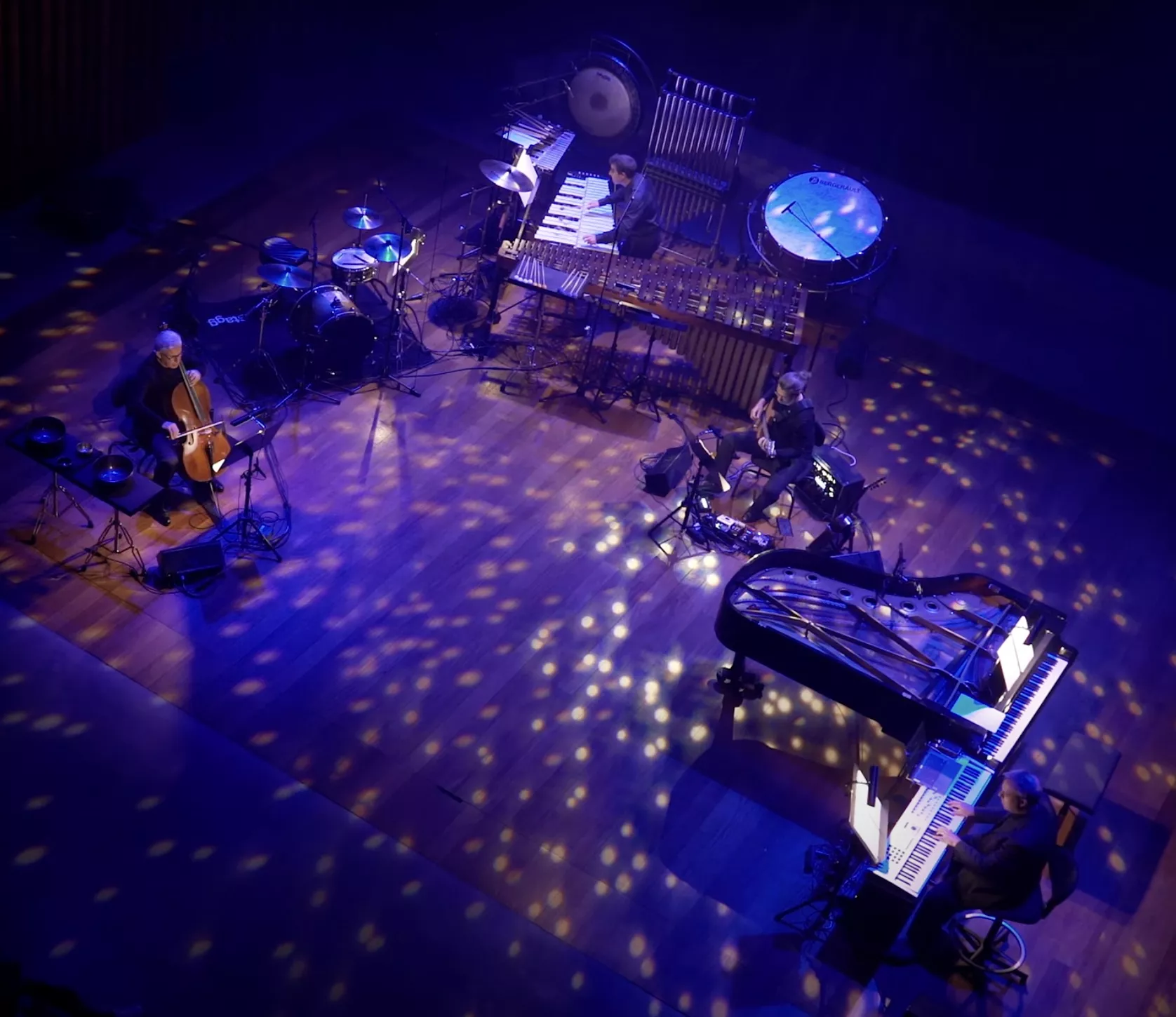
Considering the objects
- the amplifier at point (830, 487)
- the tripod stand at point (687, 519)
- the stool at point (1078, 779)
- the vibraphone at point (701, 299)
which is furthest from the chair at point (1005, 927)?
the vibraphone at point (701, 299)

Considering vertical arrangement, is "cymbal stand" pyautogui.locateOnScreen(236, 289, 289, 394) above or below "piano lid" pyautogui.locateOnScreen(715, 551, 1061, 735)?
below

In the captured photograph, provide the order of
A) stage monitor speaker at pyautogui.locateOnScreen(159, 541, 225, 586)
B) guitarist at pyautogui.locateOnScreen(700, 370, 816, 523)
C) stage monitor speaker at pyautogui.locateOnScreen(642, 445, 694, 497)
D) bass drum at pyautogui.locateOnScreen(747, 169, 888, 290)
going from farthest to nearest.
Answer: bass drum at pyautogui.locateOnScreen(747, 169, 888, 290)
stage monitor speaker at pyautogui.locateOnScreen(642, 445, 694, 497)
guitarist at pyautogui.locateOnScreen(700, 370, 816, 523)
stage monitor speaker at pyautogui.locateOnScreen(159, 541, 225, 586)

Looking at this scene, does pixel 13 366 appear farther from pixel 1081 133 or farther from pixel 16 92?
pixel 1081 133

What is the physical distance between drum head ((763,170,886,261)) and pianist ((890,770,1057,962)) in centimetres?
472

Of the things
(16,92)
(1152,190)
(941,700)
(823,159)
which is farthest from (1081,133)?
(16,92)

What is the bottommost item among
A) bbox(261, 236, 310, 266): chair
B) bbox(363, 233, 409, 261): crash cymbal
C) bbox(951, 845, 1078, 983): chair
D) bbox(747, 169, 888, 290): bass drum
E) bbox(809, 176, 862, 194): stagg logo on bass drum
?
bbox(951, 845, 1078, 983): chair

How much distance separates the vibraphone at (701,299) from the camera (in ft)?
28.0

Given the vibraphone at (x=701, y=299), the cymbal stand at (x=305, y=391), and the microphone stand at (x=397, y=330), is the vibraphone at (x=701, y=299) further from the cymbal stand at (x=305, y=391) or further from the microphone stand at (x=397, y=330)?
the cymbal stand at (x=305, y=391)

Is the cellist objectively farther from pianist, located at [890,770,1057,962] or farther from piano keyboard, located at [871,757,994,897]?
pianist, located at [890,770,1057,962]

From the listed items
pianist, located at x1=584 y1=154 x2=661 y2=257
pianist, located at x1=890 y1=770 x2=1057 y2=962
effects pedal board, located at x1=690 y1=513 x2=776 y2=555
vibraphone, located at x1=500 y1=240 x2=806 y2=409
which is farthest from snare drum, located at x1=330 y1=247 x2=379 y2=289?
pianist, located at x1=890 y1=770 x2=1057 y2=962

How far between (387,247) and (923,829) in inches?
197

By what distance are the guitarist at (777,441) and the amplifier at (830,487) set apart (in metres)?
0.08

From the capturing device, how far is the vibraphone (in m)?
8.54

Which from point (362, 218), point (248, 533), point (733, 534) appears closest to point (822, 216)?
point (733, 534)
